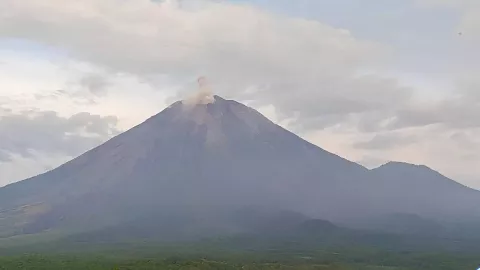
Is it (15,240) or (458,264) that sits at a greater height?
(15,240)

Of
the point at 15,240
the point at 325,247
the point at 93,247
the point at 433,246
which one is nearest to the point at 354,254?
the point at 325,247

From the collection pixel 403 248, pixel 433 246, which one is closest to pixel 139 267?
pixel 403 248

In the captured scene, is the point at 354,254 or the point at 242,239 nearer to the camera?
the point at 354,254

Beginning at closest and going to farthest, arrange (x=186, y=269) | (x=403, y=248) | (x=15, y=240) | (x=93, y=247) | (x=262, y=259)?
(x=186, y=269), (x=262, y=259), (x=93, y=247), (x=403, y=248), (x=15, y=240)

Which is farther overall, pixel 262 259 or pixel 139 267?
pixel 262 259

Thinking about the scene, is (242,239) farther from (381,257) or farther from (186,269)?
(186,269)

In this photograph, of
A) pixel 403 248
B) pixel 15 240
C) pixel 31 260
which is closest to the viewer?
pixel 31 260

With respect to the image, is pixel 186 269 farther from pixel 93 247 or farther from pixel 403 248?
pixel 403 248

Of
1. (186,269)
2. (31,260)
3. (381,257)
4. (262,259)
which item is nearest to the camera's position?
(186,269)

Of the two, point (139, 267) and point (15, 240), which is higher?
point (15, 240)
